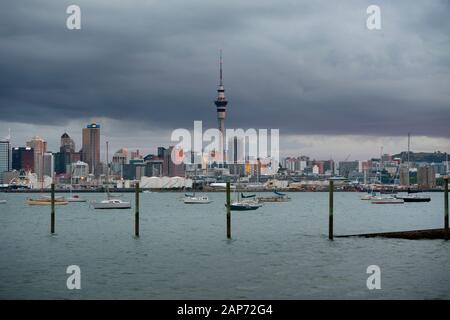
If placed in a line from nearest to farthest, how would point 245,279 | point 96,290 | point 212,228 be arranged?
point 96,290, point 245,279, point 212,228

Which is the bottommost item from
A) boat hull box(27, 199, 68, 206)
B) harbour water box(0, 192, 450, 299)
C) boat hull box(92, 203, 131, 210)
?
boat hull box(27, 199, 68, 206)

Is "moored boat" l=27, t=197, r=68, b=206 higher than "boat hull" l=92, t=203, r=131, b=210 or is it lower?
lower

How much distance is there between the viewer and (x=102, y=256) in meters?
51.0

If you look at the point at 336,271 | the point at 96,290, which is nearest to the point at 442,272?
the point at 336,271

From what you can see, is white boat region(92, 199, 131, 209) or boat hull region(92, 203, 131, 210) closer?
boat hull region(92, 203, 131, 210)

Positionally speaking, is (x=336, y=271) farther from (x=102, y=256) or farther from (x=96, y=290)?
(x=102, y=256)
